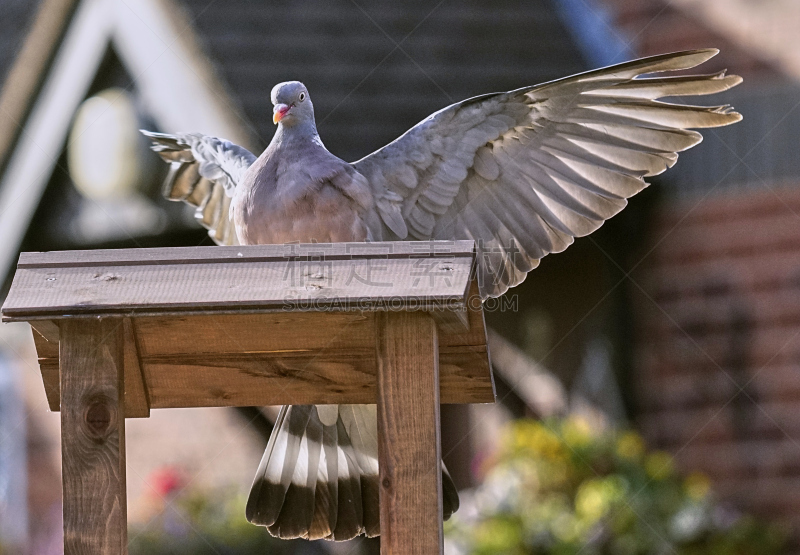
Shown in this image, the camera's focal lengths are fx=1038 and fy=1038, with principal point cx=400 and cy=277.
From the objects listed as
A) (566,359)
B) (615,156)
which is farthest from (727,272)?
(615,156)

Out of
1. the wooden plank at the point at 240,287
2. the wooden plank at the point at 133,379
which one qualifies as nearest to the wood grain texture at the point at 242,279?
the wooden plank at the point at 240,287

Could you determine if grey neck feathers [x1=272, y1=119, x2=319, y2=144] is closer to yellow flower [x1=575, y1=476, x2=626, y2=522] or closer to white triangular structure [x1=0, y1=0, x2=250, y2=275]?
yellow flower [x1=575, y1=476, x2=626, y2=522]

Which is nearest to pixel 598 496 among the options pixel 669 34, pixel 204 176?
pixel 204 176

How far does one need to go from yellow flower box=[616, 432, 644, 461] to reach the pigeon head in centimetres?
241

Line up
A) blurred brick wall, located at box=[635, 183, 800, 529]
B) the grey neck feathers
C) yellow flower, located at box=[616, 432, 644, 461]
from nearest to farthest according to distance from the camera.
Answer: the grey neck feathers
yellow flower, located at box=[616, 432, 644, 461]
blurred brick wall, located at box=[635, 183, 800, 529]

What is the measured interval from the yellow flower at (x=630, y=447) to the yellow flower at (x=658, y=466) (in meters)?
0.05

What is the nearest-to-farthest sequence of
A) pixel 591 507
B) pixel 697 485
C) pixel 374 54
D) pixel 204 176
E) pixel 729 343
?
pixel 204 176
pixel 591 507
pixel 697 485
pixel 729 343
pixel 374 54

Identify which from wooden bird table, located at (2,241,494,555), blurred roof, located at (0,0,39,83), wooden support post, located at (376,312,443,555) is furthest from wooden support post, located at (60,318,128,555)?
blurred roof, located at (0,0,39,83)

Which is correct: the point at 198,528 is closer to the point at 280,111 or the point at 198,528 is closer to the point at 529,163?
the point at 280,111

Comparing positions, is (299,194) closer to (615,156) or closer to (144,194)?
(615,156)

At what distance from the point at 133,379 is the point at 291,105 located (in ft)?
3.55

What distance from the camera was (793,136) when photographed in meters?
4.79

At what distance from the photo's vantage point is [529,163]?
2895mm

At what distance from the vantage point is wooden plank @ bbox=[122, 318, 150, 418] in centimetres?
202
